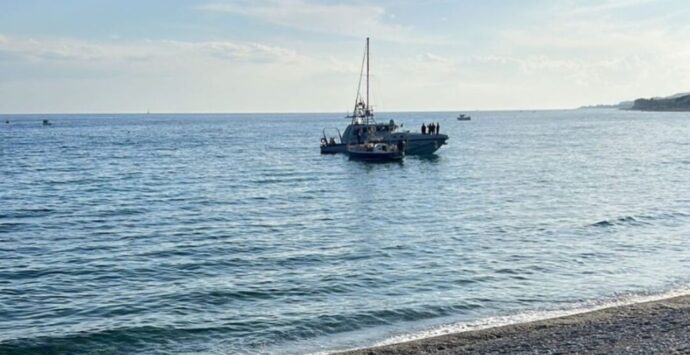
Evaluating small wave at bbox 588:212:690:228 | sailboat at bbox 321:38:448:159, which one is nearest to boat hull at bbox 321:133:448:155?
sailboat at bbox 321:38:448:159

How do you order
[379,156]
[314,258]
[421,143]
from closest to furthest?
[314,258] → [379,156] → [421,143]

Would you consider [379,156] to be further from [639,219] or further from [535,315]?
[535,315]

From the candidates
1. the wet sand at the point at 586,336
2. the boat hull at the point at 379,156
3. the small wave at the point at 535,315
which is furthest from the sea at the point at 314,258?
the boat hull at the point at 379,156

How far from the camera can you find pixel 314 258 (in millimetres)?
22719

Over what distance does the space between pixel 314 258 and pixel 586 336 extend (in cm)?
1107

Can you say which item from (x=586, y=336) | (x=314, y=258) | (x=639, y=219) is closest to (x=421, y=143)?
(x=639, y=219)

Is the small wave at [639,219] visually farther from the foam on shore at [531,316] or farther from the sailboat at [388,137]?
the sailboat at [388,137]

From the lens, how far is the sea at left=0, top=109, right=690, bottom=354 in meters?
15.8

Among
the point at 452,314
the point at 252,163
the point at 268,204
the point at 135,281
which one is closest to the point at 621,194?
the point at 268,204

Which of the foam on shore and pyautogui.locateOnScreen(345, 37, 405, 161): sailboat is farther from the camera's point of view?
pyautogui.locateOnScreen(345, 37, 405, 161): sailboat

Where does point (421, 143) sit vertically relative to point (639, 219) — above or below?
above

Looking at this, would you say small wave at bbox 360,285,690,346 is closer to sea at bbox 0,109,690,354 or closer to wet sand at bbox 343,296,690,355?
sea at bbox 0,109,690,354

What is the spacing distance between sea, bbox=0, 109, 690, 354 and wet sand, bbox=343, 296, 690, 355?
1045mm

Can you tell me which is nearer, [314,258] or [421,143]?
[314,258]
